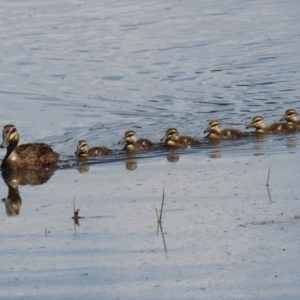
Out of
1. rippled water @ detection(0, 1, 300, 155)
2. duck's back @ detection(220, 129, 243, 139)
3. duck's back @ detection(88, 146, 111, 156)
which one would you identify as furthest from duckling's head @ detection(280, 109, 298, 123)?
duck's back @ detection(88, 146, 111, 156)

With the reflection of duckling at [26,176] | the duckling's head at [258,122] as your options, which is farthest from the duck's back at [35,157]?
the duckling's head at [258,122]

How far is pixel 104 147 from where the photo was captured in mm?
11719

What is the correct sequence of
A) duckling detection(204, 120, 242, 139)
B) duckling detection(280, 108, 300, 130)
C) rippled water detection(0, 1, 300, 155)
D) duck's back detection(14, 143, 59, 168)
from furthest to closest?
rippled water detection(0, 1, 300, 155) → duckling detection(280, 108, 300, 130) → duckling detection(204, 120, 242, 139) → duck's back detection(14, 143, 59, 168)

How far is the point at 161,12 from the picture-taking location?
20281 mm

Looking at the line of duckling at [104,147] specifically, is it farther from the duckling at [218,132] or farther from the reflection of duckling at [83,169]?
the reflection of duckling at [83,169]

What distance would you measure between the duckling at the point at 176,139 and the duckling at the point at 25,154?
1393mm

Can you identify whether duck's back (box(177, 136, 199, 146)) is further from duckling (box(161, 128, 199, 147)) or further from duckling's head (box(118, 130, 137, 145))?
duckling's head (box(118, 130, 137, 145))

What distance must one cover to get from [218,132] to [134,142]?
1.08 meters

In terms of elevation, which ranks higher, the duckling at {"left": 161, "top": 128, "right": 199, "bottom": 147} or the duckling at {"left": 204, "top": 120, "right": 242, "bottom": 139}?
the duckling at {"left": 161, "top": 128, "right": 199, "bottom": 147}

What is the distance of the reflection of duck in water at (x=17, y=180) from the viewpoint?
30.1ft

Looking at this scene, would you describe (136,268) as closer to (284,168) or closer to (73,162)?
(284,168)

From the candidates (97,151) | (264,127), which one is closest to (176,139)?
(97,151)

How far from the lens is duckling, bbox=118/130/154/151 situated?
38.3 ft

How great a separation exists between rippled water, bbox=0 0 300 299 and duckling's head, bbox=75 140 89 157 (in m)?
0.18
